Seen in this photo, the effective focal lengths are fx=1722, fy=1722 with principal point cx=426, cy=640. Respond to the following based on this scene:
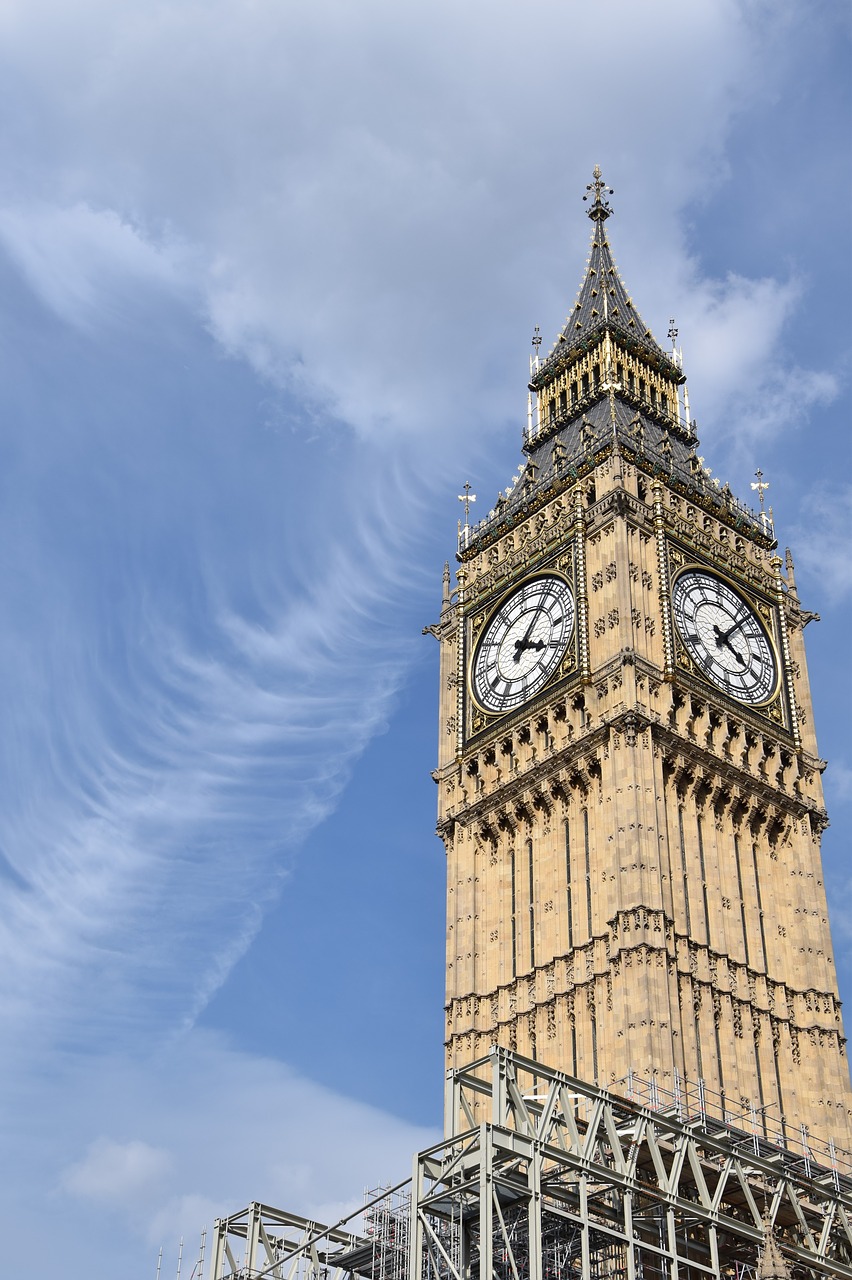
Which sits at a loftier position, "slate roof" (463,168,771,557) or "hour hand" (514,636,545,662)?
"slate roof" (463,168,771,557)

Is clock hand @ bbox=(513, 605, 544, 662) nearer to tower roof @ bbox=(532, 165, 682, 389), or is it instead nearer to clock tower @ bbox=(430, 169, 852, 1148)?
clock tower @ bbox=(430, 169, 852, 1148)

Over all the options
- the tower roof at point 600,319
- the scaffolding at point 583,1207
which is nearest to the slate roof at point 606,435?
the tower roof at point 600,319

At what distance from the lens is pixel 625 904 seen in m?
63.2

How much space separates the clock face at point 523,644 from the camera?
240 ft

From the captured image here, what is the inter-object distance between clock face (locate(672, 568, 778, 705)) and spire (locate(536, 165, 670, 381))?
19.0 metres

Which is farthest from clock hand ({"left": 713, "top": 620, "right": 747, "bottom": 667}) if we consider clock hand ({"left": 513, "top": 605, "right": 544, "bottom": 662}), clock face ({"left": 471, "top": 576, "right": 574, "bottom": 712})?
clock hand ({"left": 513, "top": 605, "right": 544, "bottom": 662})

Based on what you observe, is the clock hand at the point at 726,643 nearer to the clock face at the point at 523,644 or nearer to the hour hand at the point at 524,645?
the clock face at the point at 523,644

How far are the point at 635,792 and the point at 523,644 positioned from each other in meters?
11.6

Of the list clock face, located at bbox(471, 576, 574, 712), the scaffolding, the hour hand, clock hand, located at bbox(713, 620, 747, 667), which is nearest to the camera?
the scaffolding

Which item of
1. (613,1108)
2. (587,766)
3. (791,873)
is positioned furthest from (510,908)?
(613,1108)

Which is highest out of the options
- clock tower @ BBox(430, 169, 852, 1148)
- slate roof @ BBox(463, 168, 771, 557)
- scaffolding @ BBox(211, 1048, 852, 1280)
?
slate roof @ BBox(463, 168, 771, 557)

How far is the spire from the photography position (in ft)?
297

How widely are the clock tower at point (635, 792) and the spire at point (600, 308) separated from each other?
762 cm

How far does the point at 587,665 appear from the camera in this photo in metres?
70.1
